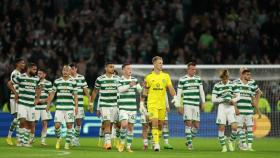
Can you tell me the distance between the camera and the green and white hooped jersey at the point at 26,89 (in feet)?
80.0

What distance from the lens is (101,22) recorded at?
36.5 meters

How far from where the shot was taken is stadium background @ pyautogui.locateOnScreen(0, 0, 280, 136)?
112 feet

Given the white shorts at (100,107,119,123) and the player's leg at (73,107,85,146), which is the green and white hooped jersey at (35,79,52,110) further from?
the white shorts at (100,107,119,123)

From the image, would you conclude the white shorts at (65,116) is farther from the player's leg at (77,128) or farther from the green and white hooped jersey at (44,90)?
the green and white hooped jersey at (44,90)

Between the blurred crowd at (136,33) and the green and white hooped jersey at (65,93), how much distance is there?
368 inches

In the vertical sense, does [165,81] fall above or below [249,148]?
above

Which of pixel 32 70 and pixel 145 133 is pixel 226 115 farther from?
pixel 32 70

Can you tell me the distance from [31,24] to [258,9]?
1047 cm

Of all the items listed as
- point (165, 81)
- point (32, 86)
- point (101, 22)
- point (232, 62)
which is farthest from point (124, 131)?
point (101, 22)

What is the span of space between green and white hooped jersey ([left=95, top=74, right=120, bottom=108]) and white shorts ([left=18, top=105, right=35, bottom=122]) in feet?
7.12

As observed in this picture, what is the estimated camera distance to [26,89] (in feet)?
80.2

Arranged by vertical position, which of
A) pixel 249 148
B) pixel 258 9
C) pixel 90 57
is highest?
pixel 258 9

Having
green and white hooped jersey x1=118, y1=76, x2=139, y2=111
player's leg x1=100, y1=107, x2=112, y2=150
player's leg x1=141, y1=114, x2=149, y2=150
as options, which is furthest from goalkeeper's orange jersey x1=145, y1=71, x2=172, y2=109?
player's leg x1=141, y1=114, x2=149, y2=150

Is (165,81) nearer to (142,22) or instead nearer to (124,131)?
(124,131)
